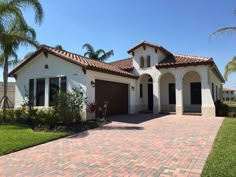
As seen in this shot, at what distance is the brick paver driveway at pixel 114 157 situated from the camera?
6020 millimetres

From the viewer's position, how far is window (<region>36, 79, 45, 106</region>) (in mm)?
18359

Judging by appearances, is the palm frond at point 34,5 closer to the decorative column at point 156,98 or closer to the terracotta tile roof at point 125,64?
the terracotta tile roof at point 125,64

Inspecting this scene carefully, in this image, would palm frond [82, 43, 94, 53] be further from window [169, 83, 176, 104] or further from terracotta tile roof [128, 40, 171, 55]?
window [169, 83, 176, 104]

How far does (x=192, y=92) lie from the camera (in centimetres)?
2378

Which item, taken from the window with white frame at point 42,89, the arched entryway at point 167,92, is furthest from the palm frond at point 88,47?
the window with white frame at point 42,89

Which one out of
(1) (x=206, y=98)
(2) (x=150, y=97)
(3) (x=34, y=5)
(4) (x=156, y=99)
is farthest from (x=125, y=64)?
(3) (x=34, y=5)

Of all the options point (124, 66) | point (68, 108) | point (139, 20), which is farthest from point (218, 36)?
point (124, 66)

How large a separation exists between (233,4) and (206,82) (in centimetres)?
805

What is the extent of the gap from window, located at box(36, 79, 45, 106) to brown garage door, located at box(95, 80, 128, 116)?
14.6ft

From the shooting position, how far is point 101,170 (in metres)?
6.09

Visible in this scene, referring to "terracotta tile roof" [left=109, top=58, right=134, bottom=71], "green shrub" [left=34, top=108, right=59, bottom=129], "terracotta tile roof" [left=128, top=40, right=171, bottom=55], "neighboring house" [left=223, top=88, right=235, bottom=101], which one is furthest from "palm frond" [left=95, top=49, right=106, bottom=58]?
"neighboring house" [left=223, top=88, right=235, bottom=101]

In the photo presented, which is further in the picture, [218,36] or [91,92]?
[91,92]

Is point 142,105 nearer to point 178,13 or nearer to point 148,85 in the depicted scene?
point 148,85

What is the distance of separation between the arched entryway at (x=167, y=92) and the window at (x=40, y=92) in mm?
12444
